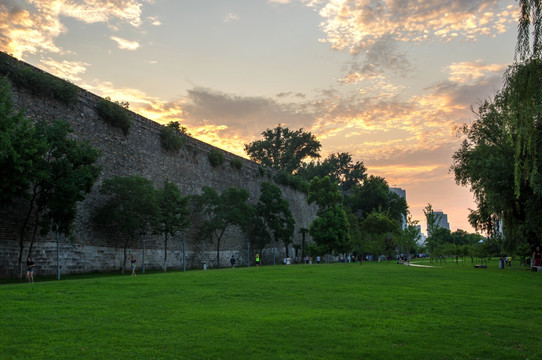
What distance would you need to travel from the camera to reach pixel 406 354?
663 centimetres

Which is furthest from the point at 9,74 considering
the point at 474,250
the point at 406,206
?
the point at 406,206

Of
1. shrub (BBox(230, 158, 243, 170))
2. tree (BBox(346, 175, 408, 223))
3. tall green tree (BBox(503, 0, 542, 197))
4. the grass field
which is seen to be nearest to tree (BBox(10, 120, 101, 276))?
the grass field

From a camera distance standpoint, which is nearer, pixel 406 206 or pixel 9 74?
pixel 9 74

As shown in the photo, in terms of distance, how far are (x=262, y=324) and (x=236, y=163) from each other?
34.5 m

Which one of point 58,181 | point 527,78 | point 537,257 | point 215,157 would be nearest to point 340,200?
point 215,157

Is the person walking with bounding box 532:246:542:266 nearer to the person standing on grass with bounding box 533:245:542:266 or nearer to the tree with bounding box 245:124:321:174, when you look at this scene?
the person standing on grass with bounding box 533:245:542:266

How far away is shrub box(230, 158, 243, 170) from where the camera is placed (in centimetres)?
4221

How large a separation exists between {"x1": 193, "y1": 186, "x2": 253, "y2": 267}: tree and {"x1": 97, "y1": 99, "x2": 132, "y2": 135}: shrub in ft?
27.6

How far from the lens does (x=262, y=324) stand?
843 centimetres

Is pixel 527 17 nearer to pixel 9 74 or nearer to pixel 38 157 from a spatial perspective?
pixel 38 157

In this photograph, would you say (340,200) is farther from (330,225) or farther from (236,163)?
(236,163)

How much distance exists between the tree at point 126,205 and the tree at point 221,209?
836 cm

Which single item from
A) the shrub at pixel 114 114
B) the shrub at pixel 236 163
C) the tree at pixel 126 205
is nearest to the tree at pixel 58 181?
the tree at pixel 126 205

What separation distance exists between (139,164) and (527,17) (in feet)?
83.3
